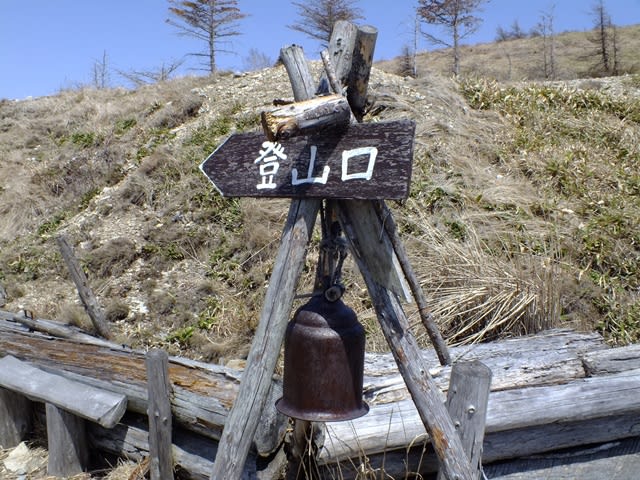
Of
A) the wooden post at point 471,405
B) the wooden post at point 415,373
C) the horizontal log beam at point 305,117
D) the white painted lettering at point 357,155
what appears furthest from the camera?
the wooden post at point 471,405

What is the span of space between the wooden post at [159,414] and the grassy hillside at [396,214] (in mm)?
1909

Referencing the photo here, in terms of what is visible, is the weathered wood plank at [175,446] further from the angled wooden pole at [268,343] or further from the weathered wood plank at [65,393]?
the angled wooden pole at [268,343]

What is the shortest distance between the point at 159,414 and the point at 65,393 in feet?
3.33

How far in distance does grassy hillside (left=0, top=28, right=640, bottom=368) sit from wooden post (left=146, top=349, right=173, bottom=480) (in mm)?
1909

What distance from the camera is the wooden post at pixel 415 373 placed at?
2.69 metres

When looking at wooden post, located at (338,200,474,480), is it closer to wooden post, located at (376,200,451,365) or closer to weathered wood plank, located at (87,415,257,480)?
wooden post, located at (376,200,451,365)

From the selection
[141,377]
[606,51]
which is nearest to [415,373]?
[141,377]

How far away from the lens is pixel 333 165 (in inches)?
104

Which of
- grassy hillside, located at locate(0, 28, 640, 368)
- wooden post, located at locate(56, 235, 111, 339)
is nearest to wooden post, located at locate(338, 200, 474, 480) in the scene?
grassy hillside, located at locate(0, 28, 640, 368)

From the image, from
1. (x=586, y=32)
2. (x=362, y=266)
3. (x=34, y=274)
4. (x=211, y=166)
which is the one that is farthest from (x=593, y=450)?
(x=586, y=32)

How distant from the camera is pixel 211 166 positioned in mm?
3072

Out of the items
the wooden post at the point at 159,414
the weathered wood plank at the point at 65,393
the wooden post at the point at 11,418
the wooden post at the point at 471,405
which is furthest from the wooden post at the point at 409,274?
the wooden post at the point at 11,418

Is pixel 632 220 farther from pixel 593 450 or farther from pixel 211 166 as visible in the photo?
pixel 211 166

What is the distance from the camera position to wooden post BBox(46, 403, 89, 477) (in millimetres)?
4426
